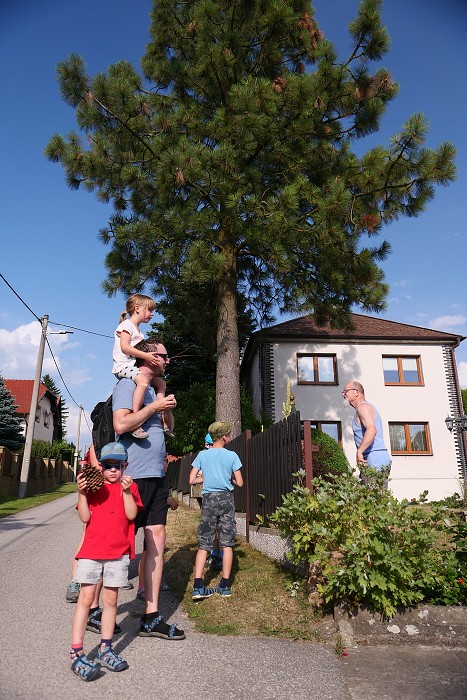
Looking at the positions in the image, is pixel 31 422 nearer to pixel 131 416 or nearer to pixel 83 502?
pixel 131 416

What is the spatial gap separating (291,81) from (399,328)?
15208 millimetres

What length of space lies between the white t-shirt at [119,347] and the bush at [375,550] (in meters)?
1.90

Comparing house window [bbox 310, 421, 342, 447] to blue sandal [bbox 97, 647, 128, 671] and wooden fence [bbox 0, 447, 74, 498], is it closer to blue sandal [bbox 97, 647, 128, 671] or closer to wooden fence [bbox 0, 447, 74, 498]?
wooden fence [bbox 0, 447, 74, 498]

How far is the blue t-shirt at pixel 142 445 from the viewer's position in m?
3.62

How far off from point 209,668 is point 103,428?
1.73 m

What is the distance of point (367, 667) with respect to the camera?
10.2 ft

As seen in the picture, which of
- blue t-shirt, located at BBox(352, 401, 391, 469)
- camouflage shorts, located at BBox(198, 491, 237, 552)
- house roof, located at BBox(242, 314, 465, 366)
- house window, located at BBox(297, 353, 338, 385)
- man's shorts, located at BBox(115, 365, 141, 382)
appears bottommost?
camouflage shorts, located at BBox(198, 491, 237, 552)

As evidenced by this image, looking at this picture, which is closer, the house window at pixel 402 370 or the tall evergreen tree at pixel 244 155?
the tall evergreen tree at pixel 244 155

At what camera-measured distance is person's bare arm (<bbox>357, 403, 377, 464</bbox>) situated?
508 cm

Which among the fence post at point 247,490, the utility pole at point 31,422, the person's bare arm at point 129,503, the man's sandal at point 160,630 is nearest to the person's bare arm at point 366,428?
the man's sandal at point 160,630

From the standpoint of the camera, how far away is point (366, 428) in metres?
5.13

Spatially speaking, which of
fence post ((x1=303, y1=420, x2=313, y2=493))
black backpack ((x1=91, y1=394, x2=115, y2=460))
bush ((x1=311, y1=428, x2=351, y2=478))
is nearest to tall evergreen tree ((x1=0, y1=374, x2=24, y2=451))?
bush ((x1=311, y1=428, x2=351, y2=478))

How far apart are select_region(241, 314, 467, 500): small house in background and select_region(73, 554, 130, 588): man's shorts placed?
17.7 meters

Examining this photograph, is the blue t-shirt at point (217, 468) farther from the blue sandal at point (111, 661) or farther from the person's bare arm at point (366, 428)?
the blue sandal at point (111, 661)
